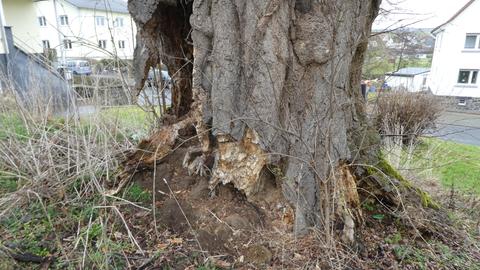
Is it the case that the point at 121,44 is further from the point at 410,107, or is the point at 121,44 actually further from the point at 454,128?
the point at 410,107

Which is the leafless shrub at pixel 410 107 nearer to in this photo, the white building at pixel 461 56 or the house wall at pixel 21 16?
the white building at pixel 461 56

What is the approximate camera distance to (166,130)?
2701 millimetres

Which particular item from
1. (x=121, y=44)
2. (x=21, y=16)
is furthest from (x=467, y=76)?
(x=21, y=16)

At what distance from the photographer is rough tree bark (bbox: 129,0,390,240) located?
1.87 m

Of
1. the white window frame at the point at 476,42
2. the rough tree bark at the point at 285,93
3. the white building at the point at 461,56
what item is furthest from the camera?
the white window frame at the point at 476,42

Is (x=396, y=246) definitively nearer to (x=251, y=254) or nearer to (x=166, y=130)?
(x=251, y=254)

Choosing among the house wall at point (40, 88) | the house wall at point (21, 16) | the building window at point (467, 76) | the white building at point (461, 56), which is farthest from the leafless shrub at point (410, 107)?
the building window at point (467, 76)

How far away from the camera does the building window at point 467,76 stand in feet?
63.1

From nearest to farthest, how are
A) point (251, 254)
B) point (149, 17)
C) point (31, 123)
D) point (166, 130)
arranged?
1. point (251, 254)
2. point (149, 17)
3. point (166, 130)
4. point (31, 123)

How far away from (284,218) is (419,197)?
4.25 ft

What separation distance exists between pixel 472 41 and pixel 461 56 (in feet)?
3.38

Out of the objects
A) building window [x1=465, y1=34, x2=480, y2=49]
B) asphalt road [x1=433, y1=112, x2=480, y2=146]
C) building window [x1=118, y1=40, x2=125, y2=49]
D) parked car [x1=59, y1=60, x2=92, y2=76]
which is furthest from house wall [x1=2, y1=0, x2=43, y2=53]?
building window [x1=465, y1=34, x2=480, y2=49]

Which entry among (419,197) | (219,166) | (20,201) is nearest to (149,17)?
(219,166)

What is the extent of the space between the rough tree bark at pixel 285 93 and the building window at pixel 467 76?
73.4 feet
